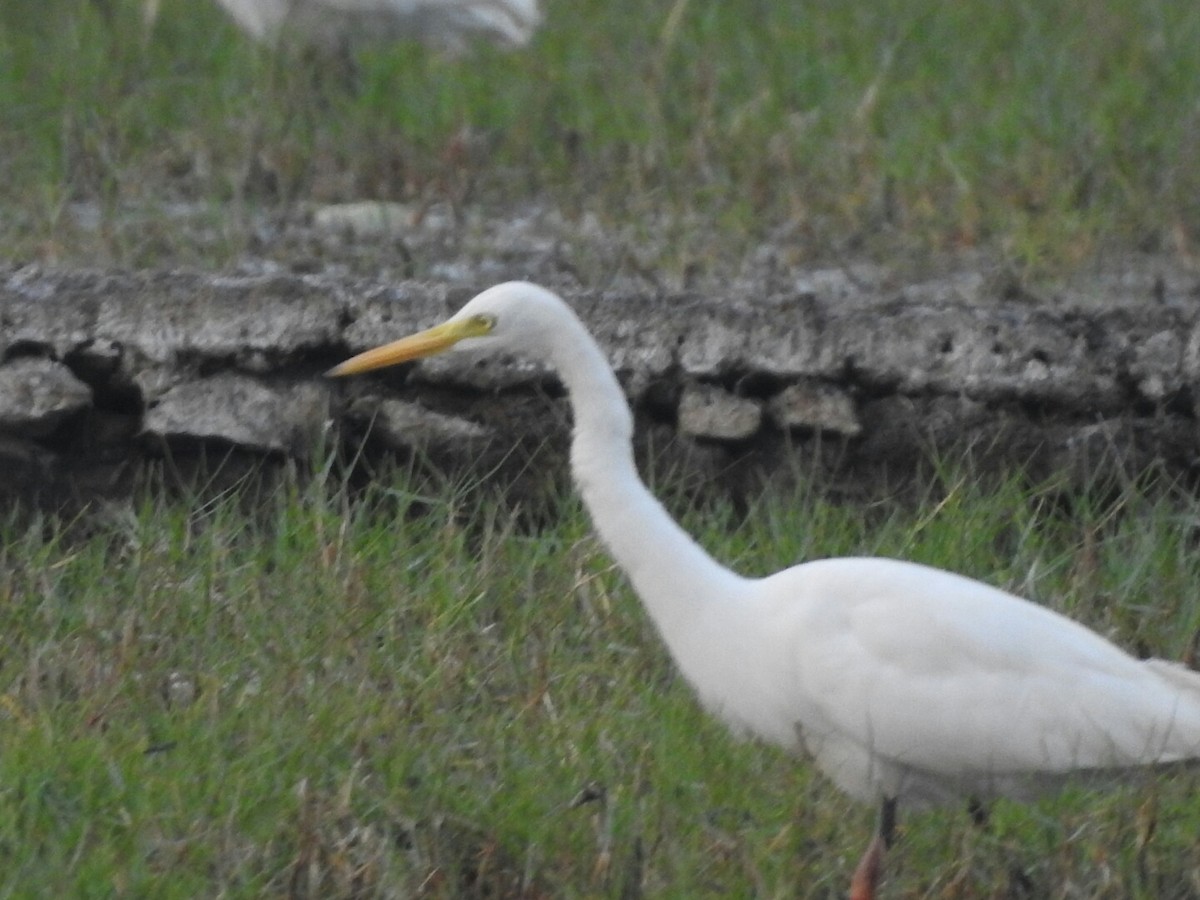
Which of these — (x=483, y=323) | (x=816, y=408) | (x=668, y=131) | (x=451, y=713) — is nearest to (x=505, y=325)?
(x=483, y=323)

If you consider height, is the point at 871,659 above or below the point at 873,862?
above

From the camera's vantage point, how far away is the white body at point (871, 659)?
271cm

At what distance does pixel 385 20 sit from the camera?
292 inches

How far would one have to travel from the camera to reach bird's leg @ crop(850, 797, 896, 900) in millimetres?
2605

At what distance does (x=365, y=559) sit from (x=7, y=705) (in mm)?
695

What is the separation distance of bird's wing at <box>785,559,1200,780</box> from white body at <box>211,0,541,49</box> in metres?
4.68

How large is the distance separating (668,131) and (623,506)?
145 inches

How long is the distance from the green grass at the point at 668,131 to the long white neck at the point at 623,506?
85.4 inches

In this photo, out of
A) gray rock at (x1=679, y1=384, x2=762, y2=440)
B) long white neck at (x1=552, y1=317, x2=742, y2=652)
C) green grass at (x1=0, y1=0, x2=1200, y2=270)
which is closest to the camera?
long white neck at (x1=552, y1=317, x2=742, y2=652)

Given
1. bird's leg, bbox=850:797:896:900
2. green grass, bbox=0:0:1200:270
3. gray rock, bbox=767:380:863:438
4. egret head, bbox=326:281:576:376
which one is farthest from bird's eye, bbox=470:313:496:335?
green grass, bbox=0:0:1200:270

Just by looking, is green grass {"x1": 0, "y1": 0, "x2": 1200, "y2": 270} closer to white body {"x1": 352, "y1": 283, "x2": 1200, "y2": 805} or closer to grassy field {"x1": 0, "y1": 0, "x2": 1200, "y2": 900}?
grassy field {"x1": 0, "y1": 0, "x2": 1200, "y2": 900}

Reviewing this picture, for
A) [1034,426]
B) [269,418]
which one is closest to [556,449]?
[269,418]

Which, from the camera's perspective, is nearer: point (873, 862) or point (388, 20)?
point (873, 862)

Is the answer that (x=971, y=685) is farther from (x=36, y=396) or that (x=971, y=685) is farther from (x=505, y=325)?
(x=36, y=396)
